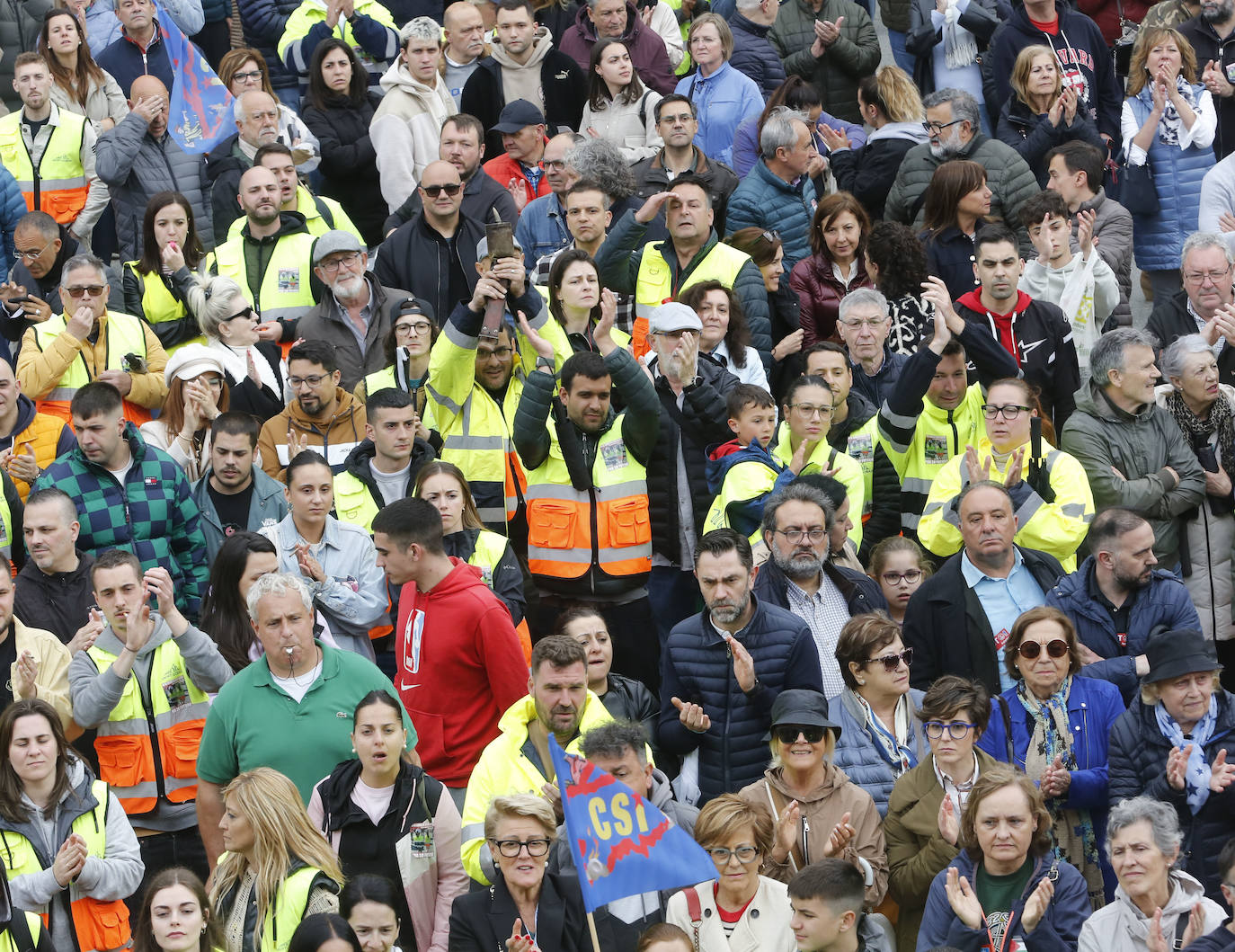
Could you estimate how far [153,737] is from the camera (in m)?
8.91

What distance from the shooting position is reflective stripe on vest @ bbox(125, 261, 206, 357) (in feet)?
38.7

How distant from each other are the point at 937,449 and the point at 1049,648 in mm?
2227

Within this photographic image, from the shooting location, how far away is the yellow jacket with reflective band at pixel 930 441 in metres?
10.5

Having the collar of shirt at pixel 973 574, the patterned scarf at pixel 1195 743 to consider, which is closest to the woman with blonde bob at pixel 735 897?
the patterned scarf at pixel 1195 743

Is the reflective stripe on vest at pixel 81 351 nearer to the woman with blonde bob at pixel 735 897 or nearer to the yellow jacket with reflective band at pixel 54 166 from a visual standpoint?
the yellow jacket with reflective band at pixel 54 166

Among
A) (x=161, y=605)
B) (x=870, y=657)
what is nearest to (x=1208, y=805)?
(x=870, y=657)

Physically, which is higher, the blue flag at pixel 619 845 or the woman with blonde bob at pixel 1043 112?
the blue flag at pixel 619 845

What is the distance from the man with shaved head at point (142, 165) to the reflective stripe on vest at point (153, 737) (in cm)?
450

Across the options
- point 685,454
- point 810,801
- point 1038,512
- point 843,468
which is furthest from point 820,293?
point 810,801

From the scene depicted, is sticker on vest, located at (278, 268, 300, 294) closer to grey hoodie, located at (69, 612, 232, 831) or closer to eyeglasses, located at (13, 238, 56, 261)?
eyeglasses, located at (13, 238, 56, 261)

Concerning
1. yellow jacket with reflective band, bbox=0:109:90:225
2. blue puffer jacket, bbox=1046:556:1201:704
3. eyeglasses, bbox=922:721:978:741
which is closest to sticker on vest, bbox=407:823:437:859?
eyeglasses, bbox=922:721:978:741

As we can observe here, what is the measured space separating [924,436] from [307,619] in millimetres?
3675

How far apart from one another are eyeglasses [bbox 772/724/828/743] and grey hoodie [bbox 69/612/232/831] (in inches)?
99.4

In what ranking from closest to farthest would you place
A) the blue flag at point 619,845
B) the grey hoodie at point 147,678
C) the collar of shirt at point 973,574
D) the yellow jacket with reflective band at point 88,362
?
the blue flag at point 619,845 → the grey hoodie at point 147,678 → the collar of shirt at point 973,574 → the yellow jacket with reflective band at point 88,362
